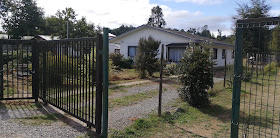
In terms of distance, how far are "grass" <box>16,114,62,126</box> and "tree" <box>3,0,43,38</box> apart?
3378cm

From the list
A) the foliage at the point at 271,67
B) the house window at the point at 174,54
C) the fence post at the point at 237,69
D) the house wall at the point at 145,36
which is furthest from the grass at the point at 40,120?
the house window at the point at 174,54

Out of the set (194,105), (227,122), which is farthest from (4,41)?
(227,122)

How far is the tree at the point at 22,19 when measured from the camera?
3544cm

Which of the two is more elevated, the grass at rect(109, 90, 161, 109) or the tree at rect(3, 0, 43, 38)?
the tree at rect(3, 0, 43, 38)

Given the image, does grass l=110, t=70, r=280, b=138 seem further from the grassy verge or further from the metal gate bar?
the metal gate bar

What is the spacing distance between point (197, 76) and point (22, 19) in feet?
124

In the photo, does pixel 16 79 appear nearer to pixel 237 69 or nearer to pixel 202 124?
pixel 202 124

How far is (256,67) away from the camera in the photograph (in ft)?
11.5

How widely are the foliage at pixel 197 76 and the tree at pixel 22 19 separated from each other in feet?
113

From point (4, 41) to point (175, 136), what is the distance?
5.47m

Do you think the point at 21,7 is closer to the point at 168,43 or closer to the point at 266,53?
the point at 168,43

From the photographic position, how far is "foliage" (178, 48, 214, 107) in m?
6.36

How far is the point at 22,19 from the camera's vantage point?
36594 millimetres

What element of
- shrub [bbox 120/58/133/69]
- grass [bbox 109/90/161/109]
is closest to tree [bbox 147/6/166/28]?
shrub [bbox 120/58/133/69]
